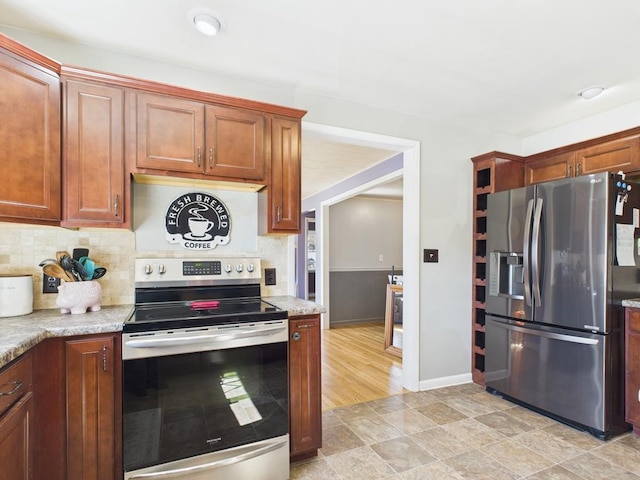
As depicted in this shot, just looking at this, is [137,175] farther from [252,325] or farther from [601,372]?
[601,372]

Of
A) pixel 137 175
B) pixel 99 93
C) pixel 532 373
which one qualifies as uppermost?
pixel 99 93

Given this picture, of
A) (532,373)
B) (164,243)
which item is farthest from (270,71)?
(532,373)

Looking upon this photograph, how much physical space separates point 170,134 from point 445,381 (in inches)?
120

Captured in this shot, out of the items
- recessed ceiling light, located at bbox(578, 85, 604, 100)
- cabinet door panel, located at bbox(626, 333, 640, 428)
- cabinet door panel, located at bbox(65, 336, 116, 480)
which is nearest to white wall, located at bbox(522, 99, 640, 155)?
recessed ceiling light, located at bbox(578, 85, 604, 100)

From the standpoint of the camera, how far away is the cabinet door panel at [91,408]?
1518mm

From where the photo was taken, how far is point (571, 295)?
2400mm

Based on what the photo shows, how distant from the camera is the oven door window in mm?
1584

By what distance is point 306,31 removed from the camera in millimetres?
1913

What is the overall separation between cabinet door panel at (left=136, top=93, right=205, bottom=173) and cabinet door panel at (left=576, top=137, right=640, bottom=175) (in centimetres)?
303

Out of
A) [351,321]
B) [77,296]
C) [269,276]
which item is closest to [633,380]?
[269,276]

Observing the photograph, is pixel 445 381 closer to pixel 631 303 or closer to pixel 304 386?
pixel 631 303

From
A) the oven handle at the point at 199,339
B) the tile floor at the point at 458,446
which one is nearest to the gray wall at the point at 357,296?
the tile floor at the point at 458,446

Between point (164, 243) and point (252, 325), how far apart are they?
2.96ft

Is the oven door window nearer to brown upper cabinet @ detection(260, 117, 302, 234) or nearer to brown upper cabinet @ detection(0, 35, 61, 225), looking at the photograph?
brown upper cabinet @ detection(260, 117, 302, 234)
